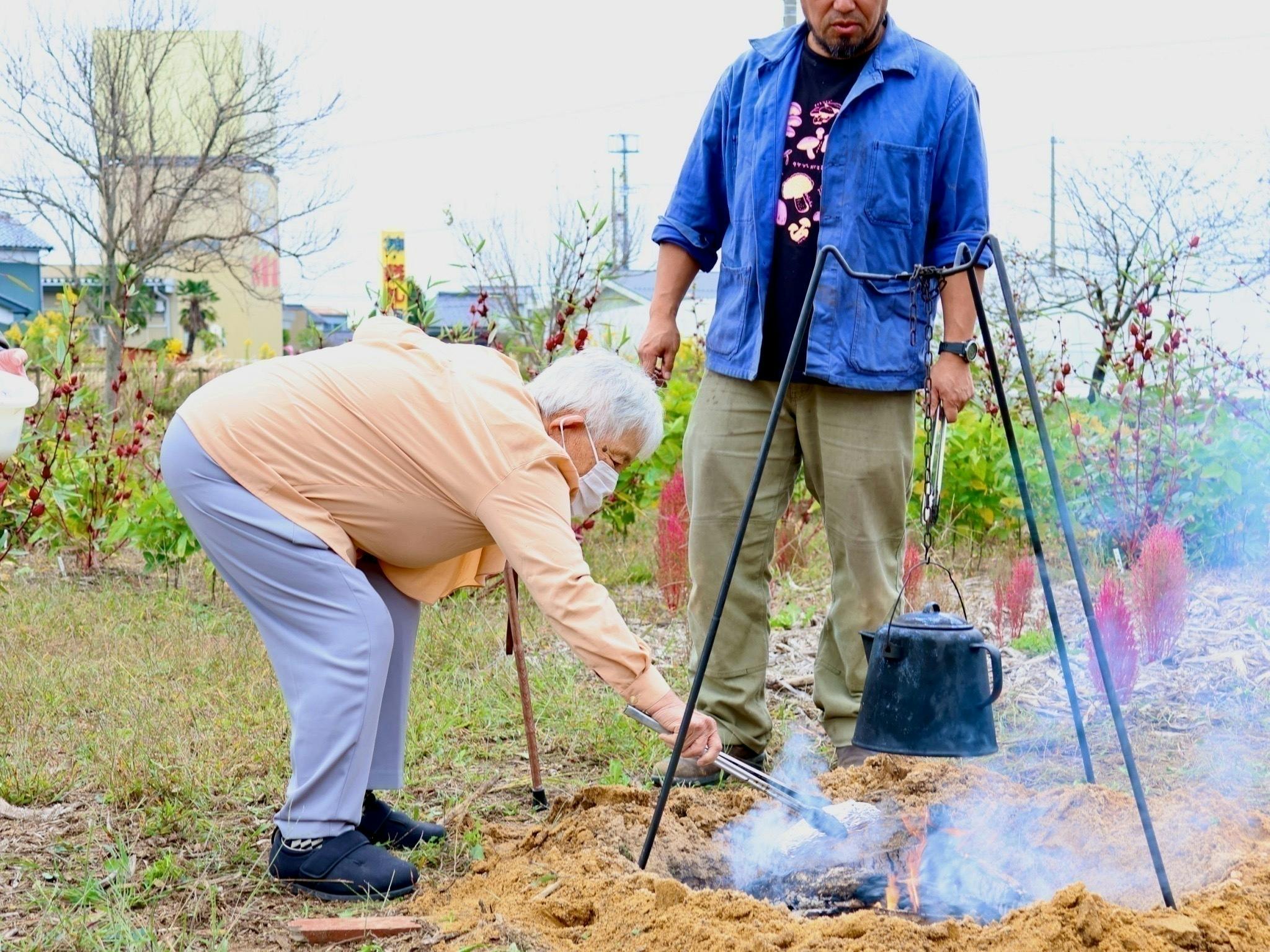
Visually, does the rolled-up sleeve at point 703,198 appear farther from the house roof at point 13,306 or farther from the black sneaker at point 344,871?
the house roof at point 13,306

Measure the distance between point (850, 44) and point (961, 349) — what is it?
0.90 meters

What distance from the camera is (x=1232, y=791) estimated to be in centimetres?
351

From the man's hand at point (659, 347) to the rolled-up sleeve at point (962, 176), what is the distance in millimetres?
787

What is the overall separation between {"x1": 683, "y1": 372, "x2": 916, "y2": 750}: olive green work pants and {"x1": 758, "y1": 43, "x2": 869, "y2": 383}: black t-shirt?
153 millimetres

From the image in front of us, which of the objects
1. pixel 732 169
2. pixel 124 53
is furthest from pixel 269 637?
pixel 124 53

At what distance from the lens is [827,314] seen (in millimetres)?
3395

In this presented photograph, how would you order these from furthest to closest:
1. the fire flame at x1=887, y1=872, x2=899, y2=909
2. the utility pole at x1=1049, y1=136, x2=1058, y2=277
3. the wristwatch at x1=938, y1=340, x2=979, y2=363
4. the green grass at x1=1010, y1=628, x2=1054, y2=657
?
the utility pole at x1=1049, y1=136, x2=1058, y2=277 → the green grass at x1=1010, y1=628, x2=1054, y2=657 → the wristwatch at x1=938, y1=340, x2=979, y2=363 → the fire flame at x1=887, y1=872, x2=899, y2=909

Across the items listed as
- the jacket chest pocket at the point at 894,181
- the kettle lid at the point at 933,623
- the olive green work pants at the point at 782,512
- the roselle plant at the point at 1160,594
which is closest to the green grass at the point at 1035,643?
the roselle plant at the point at 1160,594

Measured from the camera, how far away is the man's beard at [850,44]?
339cm

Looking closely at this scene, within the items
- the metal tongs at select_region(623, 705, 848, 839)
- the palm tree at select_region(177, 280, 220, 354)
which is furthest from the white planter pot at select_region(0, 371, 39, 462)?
the palm tree at select_region(177, 280, 220, 354)

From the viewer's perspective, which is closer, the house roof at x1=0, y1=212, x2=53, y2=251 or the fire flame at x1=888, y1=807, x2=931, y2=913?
the fire flame at x1=888, y1=807, x2=931, y2=913

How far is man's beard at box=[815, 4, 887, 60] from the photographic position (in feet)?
11.1

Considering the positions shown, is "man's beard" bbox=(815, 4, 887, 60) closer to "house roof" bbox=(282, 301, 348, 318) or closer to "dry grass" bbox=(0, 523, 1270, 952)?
"dry grass" bbox=(0, 523, 1270, 952)

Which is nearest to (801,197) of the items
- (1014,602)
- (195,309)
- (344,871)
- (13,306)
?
(344,871)
